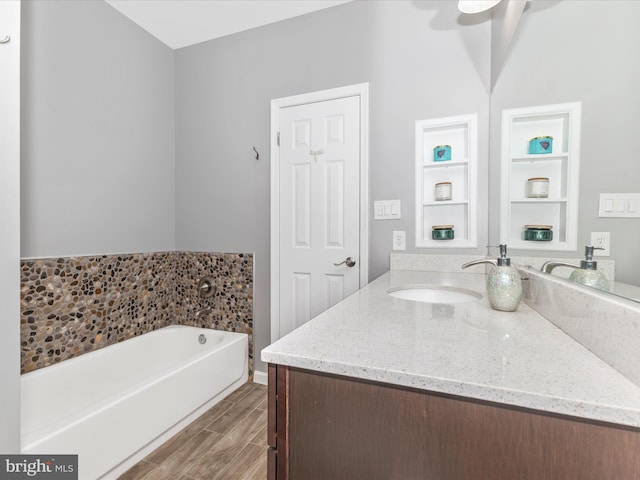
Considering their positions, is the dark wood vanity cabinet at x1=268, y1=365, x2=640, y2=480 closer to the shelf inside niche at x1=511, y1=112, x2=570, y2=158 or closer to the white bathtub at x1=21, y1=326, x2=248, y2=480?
the shelf inside niche at x1=511, y1=112, x2=570, y2=158

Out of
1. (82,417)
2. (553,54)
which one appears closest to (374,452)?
(553,54)

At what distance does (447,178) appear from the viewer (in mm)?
1861

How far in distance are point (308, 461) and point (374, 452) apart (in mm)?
137

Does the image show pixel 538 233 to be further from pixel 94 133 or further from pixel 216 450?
pixel 94 133

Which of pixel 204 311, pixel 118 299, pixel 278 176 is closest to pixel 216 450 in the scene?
pixel 204 311

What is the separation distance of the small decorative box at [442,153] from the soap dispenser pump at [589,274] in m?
1.24

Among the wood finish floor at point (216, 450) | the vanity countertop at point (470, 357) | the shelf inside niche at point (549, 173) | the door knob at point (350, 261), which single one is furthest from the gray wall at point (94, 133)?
the shelf inside niche at point (549, 173)

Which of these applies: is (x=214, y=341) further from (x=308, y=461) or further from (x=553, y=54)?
(x=553, y=54)

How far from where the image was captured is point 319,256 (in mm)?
2145

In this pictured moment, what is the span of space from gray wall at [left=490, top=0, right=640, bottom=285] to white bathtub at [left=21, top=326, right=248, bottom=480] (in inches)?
73.6

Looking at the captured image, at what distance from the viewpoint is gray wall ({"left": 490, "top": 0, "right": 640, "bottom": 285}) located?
1.79ft

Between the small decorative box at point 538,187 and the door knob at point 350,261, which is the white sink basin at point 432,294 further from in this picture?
the door knob at point 350,261

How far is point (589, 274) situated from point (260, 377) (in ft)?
7.32

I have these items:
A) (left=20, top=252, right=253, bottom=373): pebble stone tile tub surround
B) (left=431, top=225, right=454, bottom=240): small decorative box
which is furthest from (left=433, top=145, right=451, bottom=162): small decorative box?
(left=20, top=252, right=253, bottom=373): pebble stone tile tub surround
